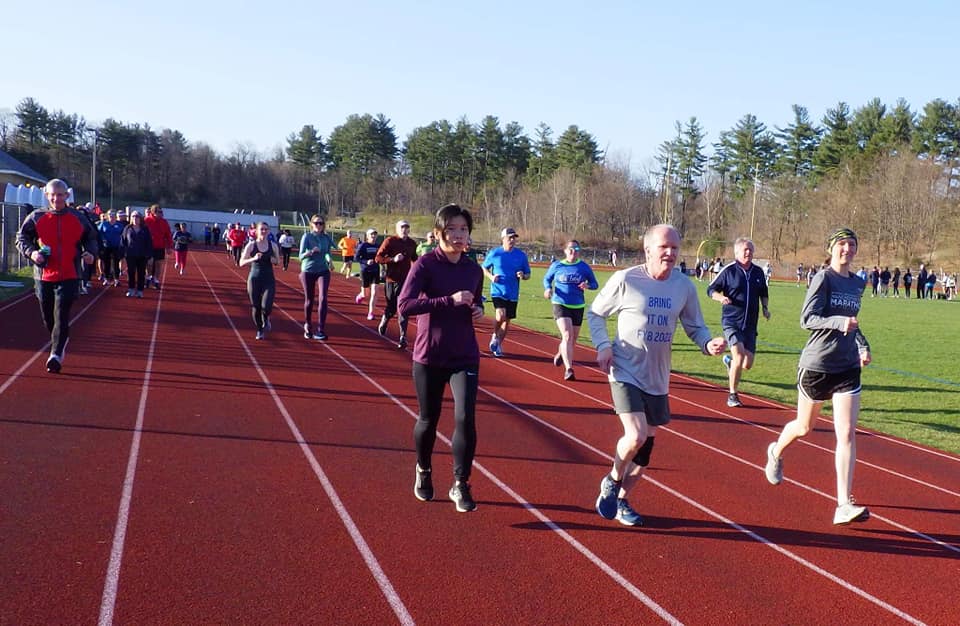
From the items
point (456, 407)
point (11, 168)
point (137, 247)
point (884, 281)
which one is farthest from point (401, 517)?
point (11, 168)

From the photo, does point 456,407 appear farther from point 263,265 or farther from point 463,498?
point 263,265

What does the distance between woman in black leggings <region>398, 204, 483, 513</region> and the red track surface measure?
0.52 m

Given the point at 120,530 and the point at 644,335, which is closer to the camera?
the point at 120,530

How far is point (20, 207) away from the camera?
2330cm

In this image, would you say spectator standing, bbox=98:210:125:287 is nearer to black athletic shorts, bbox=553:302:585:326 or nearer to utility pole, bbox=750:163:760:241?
black athletic shorts, bbox=553:302:585:326

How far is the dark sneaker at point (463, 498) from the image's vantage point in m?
5.36

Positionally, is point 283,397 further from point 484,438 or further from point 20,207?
point 20,207

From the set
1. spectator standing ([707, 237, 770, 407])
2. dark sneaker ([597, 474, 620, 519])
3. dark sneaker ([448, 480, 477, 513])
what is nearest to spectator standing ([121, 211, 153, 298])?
spectator standing ([707, 237, 770, 407])

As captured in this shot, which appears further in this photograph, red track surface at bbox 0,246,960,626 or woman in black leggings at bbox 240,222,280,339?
woman in black leggings at bbox 240,222,280,339

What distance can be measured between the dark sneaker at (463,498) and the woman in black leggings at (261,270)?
7.90m

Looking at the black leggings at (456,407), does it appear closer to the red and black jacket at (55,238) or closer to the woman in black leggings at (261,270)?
the red and black jacket at (55,238)

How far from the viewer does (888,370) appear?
574 inches

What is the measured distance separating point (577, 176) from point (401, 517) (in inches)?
3578

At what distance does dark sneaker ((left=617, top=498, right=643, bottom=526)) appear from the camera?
5.32 meters
